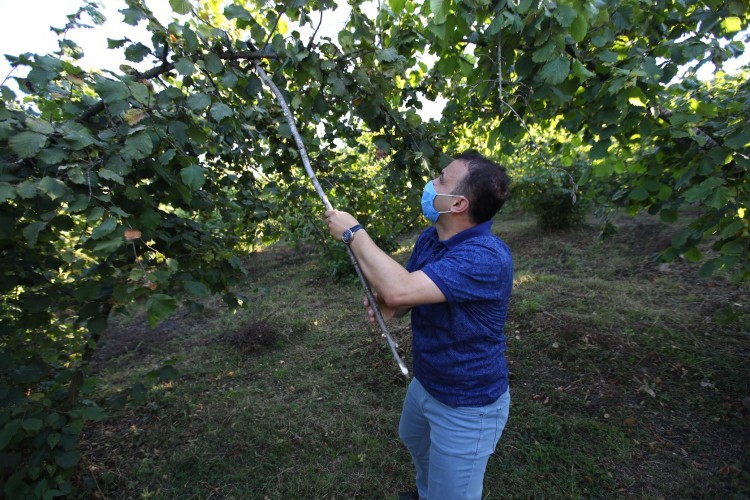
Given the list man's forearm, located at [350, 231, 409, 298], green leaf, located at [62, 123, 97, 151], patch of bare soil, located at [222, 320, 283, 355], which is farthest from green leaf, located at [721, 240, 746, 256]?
patch of bare soil, located at [222, 320, 283, 355]

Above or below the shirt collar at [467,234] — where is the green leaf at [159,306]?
above

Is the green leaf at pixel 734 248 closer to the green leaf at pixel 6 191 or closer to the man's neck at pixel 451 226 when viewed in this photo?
the man's neck at pixel 451 226

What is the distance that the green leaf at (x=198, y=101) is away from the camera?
148 centimetres

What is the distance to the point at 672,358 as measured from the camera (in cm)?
380

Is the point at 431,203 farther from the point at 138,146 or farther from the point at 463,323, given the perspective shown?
the point at 138,146

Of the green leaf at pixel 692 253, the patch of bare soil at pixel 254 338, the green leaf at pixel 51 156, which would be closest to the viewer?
the green leaf at pixel 51 156

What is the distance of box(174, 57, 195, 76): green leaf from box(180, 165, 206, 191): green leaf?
0.38 meters

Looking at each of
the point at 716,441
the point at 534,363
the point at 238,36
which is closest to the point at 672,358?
the point at 716,441

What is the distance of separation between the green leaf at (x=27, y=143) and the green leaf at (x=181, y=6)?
76 centimetres

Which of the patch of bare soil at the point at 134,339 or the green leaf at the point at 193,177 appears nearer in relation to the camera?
the green leaf at the point at 193,177

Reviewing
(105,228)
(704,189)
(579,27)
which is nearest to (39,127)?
(105,228)

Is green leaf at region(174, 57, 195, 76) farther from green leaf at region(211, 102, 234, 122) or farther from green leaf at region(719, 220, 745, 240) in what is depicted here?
green leaf at region(719, 220, 745, 240)

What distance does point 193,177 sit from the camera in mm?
1499

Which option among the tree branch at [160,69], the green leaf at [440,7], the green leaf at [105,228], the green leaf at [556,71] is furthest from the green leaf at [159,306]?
the green leaf at [556,71]
